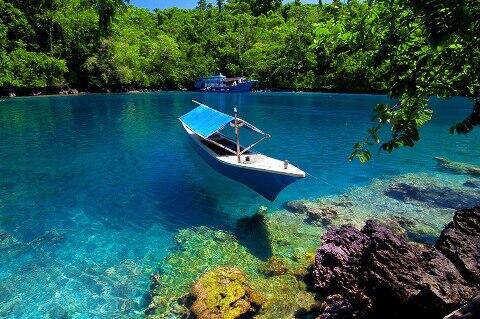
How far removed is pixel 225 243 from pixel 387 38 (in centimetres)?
1231

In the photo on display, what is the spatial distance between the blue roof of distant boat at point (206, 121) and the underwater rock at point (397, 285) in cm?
1309

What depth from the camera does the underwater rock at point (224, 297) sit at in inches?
404

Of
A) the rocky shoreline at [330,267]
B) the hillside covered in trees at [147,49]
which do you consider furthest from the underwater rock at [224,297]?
the hillside covered in trees at [147,49]

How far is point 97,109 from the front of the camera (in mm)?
58594

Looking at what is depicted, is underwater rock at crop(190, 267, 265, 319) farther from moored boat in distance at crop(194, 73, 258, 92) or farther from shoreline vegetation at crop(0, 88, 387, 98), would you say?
moored boat in distance at crop(194, 73, 258, 92)

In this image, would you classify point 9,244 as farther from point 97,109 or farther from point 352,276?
point 97,109

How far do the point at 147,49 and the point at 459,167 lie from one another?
98399 mm

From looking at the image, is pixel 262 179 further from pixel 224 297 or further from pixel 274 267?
pixel 224 297

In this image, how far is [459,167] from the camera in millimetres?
27109

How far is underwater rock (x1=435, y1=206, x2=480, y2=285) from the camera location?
8.80m

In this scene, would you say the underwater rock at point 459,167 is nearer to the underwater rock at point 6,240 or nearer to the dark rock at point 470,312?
the dark rock at point 470,312

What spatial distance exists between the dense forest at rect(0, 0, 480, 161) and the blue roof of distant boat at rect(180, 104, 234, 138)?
7.63 m

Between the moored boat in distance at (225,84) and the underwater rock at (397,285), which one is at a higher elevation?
the moored boat in distance at (225,84)

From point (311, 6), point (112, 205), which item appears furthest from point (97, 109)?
point (311, 6)
